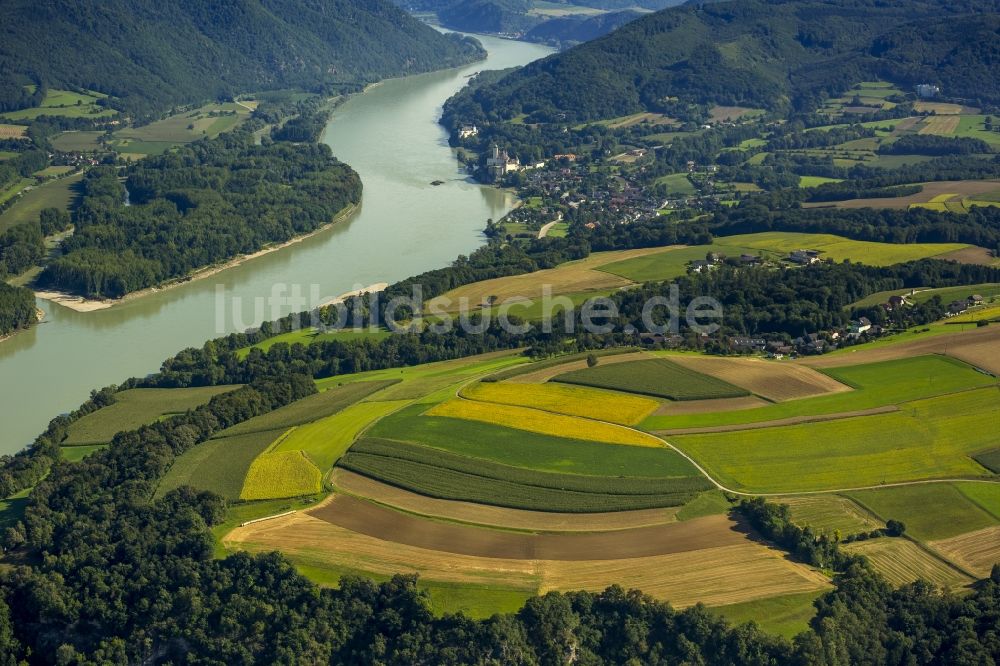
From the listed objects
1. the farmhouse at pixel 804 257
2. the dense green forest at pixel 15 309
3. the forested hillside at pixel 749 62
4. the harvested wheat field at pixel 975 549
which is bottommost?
the harvested wheat field at pixel 975 549

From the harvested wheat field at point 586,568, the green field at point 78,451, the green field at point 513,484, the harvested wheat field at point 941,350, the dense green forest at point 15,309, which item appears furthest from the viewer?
the dense green forest at point 15,309

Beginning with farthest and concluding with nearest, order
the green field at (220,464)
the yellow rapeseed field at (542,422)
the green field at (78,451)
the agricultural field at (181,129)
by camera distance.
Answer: the agricultural field at (181,129)
the green field at (78,451)
the yellow rapeseed field at (542,422)
the green field at (220,464)

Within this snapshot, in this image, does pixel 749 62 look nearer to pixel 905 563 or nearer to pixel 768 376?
pixel 768 376

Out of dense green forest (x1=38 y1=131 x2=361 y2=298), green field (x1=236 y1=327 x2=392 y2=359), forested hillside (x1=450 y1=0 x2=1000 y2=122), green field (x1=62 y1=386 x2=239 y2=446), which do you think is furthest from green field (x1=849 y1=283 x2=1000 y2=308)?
forested hillside (x1=450 y1=0 x2=1000 y2=122)

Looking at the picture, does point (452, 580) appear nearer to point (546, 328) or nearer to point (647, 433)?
point (647, 433)

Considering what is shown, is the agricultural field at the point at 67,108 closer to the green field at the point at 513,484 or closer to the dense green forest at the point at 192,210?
the dense green forest at the point at 192,210

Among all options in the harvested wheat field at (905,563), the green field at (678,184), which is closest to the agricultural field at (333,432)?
the harvested wheat field at (905,563)

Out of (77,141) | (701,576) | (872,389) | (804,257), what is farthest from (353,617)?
(77,141)
